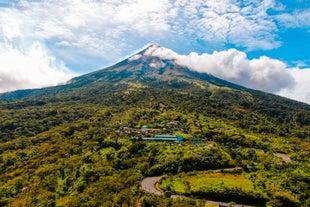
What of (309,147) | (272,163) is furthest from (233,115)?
(272,163)

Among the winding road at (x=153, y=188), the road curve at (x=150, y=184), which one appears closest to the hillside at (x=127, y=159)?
the road curve at (x=150, y=184)

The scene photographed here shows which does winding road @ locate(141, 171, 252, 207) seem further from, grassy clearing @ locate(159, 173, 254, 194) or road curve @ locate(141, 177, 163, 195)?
grassy clearing @ locate(159, 173, 254, 194)

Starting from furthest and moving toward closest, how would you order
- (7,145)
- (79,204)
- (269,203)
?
(7,145) < (269,203) < (79,204)

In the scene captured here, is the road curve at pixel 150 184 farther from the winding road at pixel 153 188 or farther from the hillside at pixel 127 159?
the hillside at pixel 127 159

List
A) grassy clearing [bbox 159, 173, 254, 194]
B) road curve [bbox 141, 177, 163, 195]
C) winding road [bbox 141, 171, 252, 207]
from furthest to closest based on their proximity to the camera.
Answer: grassy clearing [bbox 159, 173, 254, 194] < road curve [bbox 141, 177, 163, 195] < winding road [bbox 141, 171, 252, 207]

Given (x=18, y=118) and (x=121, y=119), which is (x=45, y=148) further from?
(x=18, y=118)

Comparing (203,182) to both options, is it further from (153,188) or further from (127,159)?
(127,159)

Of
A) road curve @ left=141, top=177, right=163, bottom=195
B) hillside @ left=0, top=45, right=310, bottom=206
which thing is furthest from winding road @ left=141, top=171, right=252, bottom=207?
hillside @ left=0, top=45, right=310, bottom=206

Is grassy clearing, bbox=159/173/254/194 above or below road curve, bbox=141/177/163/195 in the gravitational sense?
above
